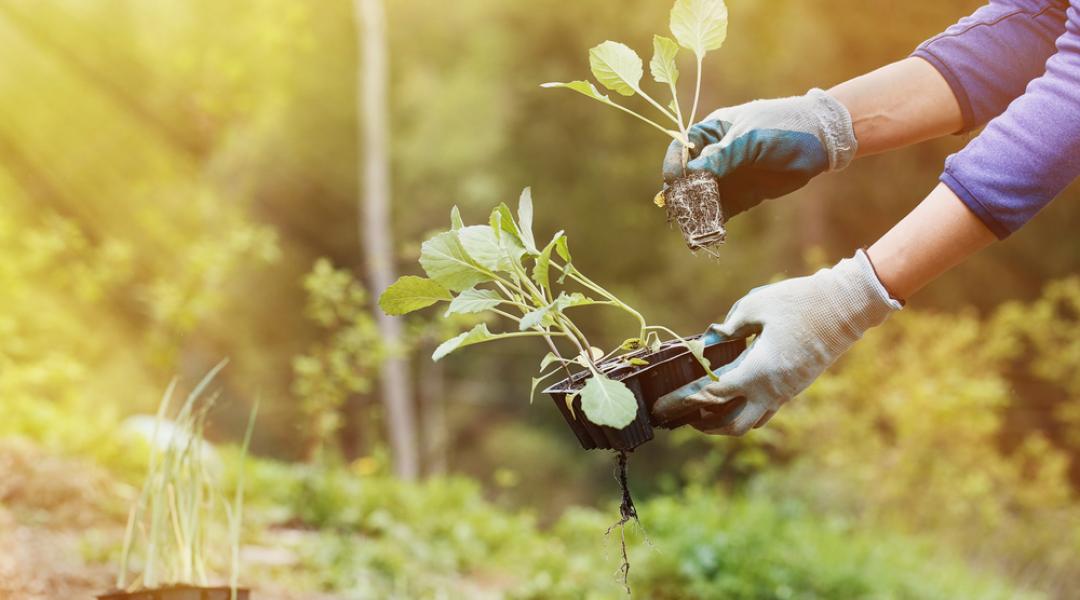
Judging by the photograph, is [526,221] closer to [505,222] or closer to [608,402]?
[505,222]

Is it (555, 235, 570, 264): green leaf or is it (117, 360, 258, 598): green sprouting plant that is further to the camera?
(117, 360, 258, 598): green sprouting plant

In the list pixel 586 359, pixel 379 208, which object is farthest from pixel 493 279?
pixel 379 208

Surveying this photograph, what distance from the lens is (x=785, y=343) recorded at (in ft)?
4.26

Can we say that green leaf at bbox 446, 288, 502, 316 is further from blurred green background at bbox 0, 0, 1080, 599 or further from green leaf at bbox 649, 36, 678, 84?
blurred green background at bbox 0, 0, 1080, 599

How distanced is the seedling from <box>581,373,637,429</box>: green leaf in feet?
0.90

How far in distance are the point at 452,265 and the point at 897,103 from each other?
75 centimetres

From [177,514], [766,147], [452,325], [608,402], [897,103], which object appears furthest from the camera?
[452,325]

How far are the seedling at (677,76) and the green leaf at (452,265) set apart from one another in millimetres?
261

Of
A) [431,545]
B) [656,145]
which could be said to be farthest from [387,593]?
[656,145]

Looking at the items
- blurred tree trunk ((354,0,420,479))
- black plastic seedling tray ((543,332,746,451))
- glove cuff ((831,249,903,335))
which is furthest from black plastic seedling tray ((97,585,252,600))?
blurred tree trunk ((354,0,420,479))

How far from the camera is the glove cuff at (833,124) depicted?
1434mm

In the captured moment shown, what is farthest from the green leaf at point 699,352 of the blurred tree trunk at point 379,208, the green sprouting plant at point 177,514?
the blurred tree trunk at point 379,208

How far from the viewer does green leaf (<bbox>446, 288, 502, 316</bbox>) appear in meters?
1.26

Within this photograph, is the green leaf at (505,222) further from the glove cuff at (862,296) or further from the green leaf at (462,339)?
the glove cuff at (862,296)
